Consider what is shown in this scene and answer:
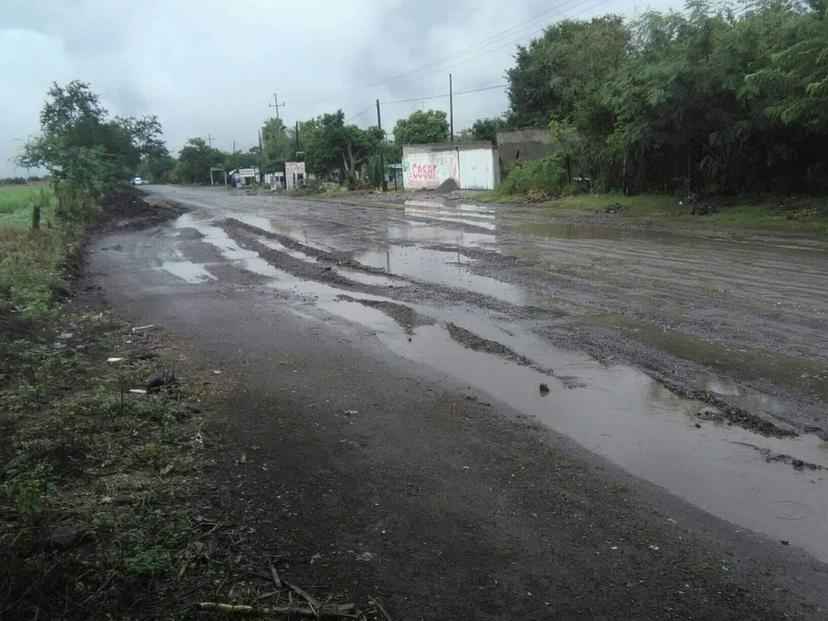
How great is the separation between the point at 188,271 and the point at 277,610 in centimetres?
1320

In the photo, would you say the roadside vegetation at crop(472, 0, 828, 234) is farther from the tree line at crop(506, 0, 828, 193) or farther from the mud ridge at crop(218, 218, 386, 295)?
the mud ridge at crop(218, 218, 386, 295)

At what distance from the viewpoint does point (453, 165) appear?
48.9 metres

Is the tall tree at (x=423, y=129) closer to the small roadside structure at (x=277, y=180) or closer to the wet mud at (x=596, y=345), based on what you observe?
the small roadside structure at (x=277, y=180)

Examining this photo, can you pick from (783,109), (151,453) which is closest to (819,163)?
(783,109)

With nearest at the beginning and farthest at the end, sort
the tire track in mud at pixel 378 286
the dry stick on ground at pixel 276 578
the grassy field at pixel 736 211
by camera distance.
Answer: the dry stick on ground at pixel 276 578, the tire track in mud at pixel 378 286, the grassy field at pixel 736 211

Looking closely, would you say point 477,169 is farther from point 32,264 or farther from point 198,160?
point 198,160

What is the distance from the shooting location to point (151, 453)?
5.12 meters

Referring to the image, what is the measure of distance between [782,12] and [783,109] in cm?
430

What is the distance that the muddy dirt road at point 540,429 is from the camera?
11.9 ft

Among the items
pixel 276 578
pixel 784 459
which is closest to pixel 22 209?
pixel 276 578

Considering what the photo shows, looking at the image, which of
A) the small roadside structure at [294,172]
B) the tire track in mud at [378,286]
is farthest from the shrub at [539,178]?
the small roadside structure at [294,172]

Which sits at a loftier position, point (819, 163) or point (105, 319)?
point (819, 163)

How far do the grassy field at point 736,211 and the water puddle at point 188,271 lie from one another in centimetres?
1463

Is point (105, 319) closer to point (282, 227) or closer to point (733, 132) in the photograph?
point (282, 227)
